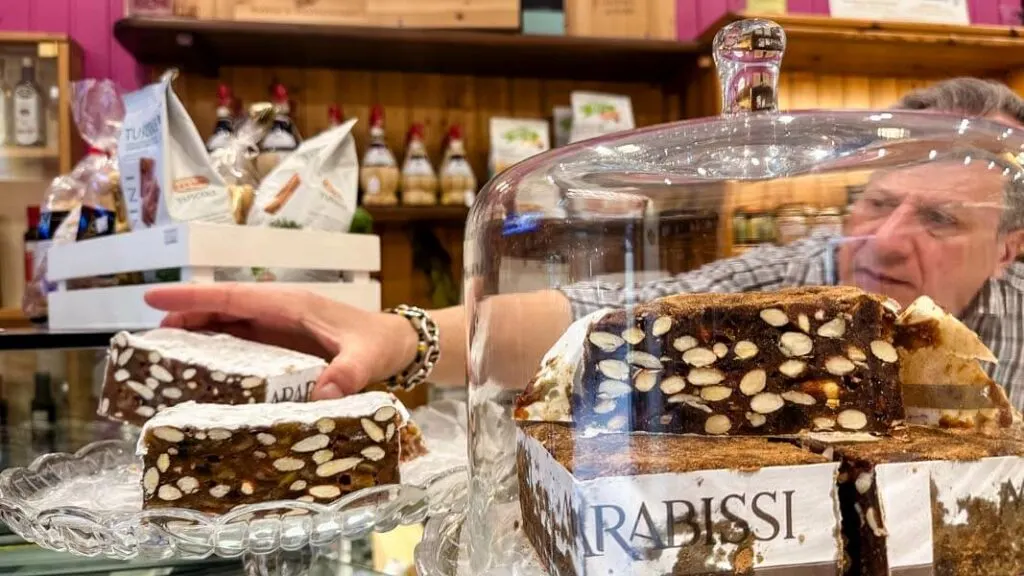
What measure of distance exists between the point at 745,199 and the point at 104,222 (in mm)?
1145

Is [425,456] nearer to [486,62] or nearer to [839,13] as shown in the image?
[486,62]

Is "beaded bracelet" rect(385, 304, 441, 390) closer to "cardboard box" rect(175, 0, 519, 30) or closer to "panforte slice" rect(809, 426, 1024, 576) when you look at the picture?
"panforte slice" rect(809, 426, 1024, 576)

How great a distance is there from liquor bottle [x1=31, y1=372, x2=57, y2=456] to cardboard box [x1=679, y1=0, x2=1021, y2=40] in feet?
6.93

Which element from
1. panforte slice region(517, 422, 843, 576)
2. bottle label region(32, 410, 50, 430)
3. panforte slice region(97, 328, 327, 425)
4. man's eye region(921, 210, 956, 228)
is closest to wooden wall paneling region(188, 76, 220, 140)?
bottle label region(32, 410, 50, 430)

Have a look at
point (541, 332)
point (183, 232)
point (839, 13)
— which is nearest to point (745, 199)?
point (541, 332)

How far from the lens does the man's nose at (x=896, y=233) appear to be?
680 mm

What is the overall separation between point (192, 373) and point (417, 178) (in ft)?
4.97

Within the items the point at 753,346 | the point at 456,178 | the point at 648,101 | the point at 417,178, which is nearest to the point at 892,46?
the point at 648,101

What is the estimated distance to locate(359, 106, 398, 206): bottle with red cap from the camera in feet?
7.73

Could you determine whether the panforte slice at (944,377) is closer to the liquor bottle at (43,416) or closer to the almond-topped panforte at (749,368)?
the almond-topped panforte at (749,368)

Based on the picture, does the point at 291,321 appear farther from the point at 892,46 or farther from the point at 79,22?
the point at 892,46

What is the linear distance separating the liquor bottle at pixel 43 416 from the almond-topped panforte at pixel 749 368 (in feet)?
2.61

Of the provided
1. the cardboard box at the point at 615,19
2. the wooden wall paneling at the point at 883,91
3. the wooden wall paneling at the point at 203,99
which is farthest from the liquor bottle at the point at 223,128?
the wooden wall paneling at the point at 883,91

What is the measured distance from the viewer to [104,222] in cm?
141
